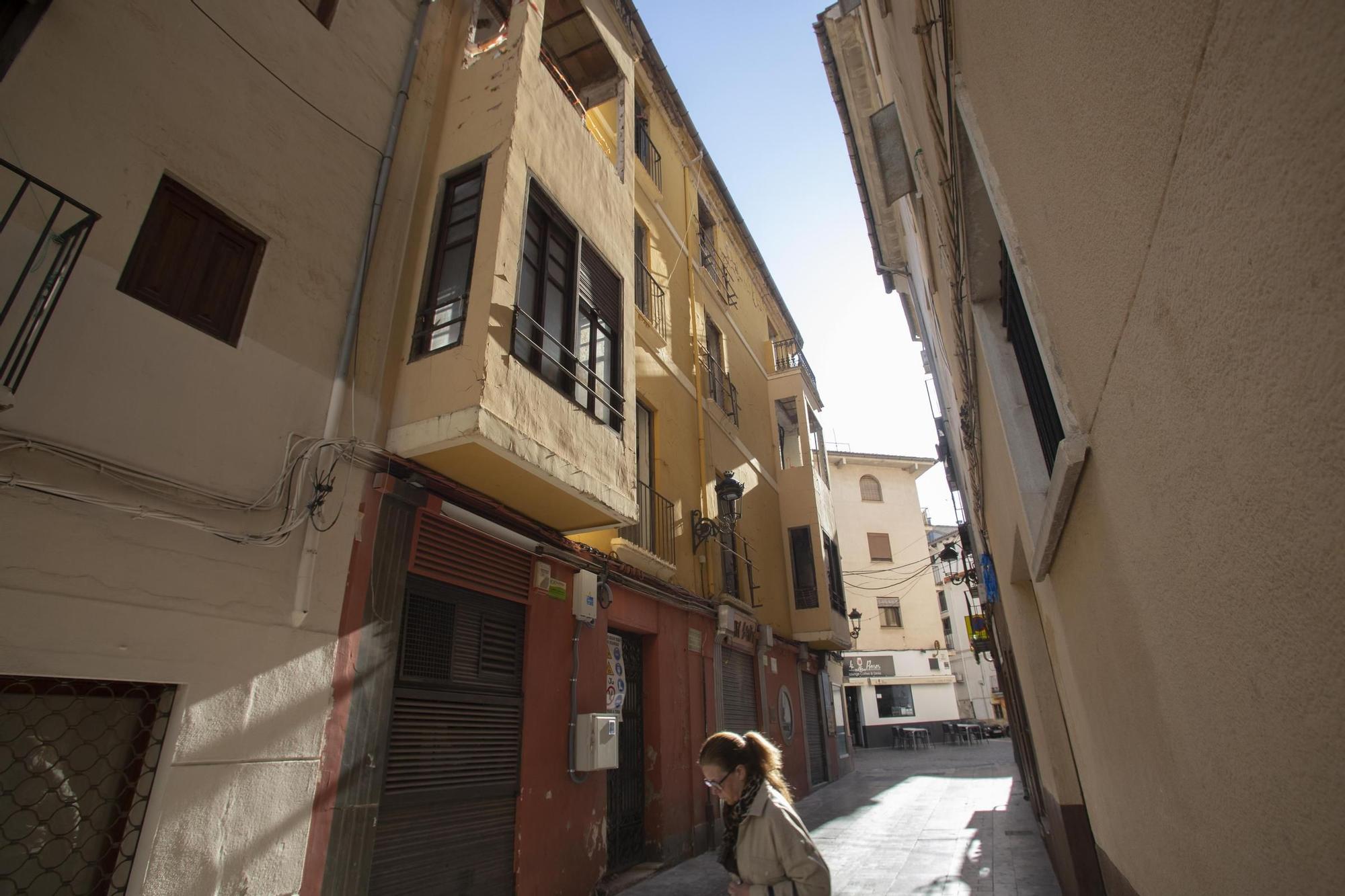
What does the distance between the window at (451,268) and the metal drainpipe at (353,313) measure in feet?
1.83

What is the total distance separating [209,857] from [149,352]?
3.00 m

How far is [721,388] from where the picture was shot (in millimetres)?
14219

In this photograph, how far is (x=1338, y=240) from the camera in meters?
0.80

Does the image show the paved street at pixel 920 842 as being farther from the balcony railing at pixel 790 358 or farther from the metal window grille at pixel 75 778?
the balcony railing at pixel 790 358

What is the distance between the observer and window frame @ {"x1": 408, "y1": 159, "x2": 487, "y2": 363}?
19.6 ft

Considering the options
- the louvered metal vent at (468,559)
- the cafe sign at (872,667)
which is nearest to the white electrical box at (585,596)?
the louvered metal vent at (468,559)

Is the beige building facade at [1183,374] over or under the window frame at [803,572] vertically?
under

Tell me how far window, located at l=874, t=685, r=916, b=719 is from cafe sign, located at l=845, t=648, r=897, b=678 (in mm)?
581

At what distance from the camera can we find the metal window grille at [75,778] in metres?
3.28

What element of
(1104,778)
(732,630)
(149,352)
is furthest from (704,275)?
(1104,778)

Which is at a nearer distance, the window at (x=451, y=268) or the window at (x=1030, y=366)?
the window at (x=1030, y=366)

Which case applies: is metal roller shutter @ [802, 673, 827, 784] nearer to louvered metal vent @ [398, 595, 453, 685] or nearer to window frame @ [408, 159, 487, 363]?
louvered metal vent @ [398, 595, 453, 685]

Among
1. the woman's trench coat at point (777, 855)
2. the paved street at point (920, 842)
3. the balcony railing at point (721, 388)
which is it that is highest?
the balcony railing at point (721, 388)

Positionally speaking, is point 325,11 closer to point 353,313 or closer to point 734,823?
point 353,313
